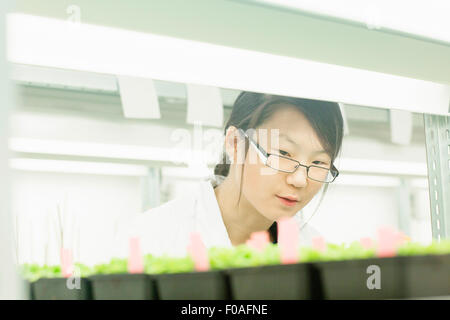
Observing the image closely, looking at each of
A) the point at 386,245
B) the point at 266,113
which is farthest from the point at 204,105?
the point at 386,245

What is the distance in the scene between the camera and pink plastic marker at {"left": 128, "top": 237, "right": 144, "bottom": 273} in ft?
2.73

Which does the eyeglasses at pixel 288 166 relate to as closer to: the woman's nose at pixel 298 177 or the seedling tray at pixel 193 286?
the woman's nose at pixel 298 177

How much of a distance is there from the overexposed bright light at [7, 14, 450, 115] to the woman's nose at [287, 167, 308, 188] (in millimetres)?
162

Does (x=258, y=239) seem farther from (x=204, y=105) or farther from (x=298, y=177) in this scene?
(x=204, y=105)

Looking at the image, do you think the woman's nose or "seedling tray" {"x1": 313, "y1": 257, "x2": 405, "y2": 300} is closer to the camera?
"seedling tray" {"x1": 313, "y1": 257, "x2": 405, "y2": 300}

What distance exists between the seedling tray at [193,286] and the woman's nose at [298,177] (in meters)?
0.28

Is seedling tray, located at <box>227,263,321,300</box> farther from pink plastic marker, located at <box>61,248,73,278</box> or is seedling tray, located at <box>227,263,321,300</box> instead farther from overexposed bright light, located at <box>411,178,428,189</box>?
overexposed bright light, located at <box>411,178,428,189</box>

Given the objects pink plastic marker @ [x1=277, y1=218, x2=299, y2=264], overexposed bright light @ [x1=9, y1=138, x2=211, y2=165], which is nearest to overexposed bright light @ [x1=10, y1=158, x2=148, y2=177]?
overexposed bright light @ [x1=9, y1=138, x2=211, y2=165]

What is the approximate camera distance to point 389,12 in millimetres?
935

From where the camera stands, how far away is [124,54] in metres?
0.88

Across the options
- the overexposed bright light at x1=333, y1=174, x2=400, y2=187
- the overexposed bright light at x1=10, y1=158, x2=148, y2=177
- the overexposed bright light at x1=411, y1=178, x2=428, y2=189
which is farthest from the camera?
the overexposed bright light at x1=411, y1=178, x2=428, y2=189

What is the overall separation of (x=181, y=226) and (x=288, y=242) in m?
0.26

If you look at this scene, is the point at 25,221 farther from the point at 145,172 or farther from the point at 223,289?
the point at 223,289

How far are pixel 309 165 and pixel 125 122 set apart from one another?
1.32 ft
